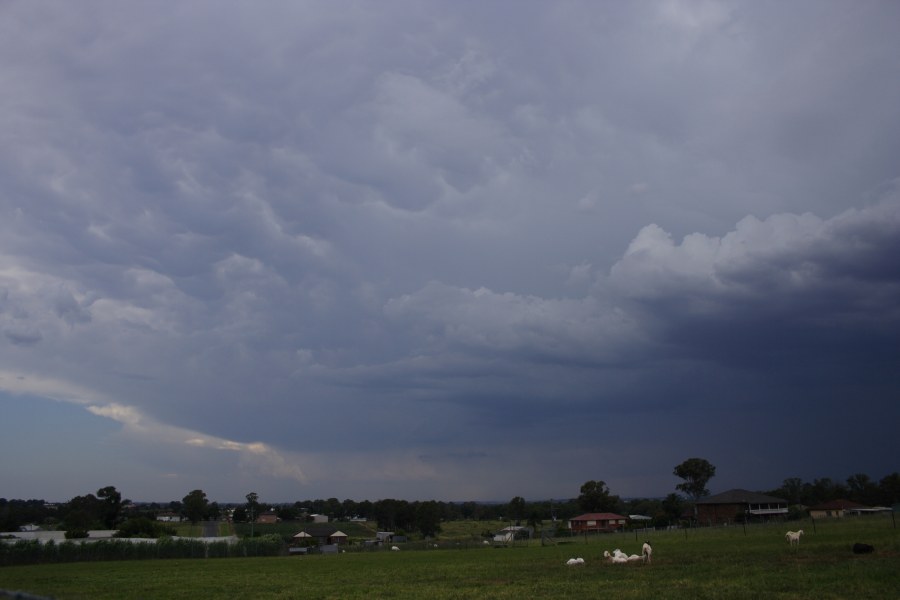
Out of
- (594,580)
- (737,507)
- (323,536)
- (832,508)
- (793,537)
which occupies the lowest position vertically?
(323,536)

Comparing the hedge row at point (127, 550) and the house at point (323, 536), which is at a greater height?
the hedge row at point (127, 550)

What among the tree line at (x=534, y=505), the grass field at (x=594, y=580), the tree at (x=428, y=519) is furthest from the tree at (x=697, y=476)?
the grass field at (x=594, y=580)

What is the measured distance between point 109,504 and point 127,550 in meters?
80.2

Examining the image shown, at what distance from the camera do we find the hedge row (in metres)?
66.7

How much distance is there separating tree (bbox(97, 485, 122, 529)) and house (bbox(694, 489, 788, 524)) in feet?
→ 368

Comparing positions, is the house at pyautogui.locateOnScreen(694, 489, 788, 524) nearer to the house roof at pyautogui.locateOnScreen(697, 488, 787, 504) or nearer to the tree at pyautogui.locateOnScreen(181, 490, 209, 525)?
the house roof at pyautogui.locateOnScreen(697, 488, 787, 504)

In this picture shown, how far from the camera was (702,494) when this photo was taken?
5625 inches

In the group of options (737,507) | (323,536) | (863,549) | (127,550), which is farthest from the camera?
(323,536)

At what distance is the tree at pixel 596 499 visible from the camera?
140250 millimetres

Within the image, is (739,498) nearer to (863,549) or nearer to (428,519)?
(428,519)

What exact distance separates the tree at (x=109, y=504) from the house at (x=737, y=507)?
112m

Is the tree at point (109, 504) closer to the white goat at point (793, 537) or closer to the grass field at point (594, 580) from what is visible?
the grass field at point (594, 580)

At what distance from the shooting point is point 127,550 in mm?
72750

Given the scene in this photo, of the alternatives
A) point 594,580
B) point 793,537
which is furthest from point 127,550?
point 793,537
